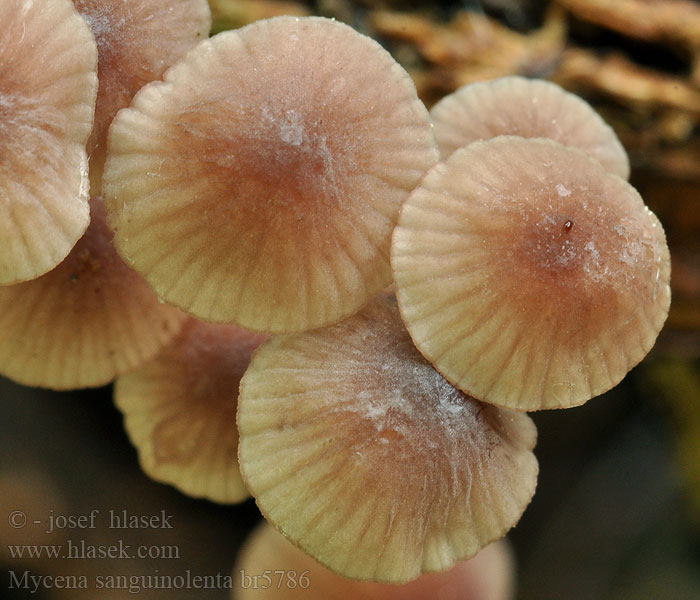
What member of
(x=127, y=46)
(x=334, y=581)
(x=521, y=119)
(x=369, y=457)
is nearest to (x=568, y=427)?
(x=334, y=581)

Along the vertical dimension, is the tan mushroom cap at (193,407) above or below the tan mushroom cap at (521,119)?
below

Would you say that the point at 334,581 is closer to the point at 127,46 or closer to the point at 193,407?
the point at 193,407

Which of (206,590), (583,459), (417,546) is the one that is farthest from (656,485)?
(417,546)

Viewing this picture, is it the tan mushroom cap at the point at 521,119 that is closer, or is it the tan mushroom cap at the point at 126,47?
the tan mushroom cap at the point at 126,47

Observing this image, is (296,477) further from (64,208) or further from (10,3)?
(10,3)

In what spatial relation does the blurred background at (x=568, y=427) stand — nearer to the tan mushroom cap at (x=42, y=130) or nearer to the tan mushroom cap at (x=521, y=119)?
the tan mushroom cap at (x=521, y=119)

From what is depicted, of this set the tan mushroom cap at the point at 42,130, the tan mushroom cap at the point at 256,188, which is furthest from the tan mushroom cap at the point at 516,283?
the tan mushroom cap at the point at 42,130
